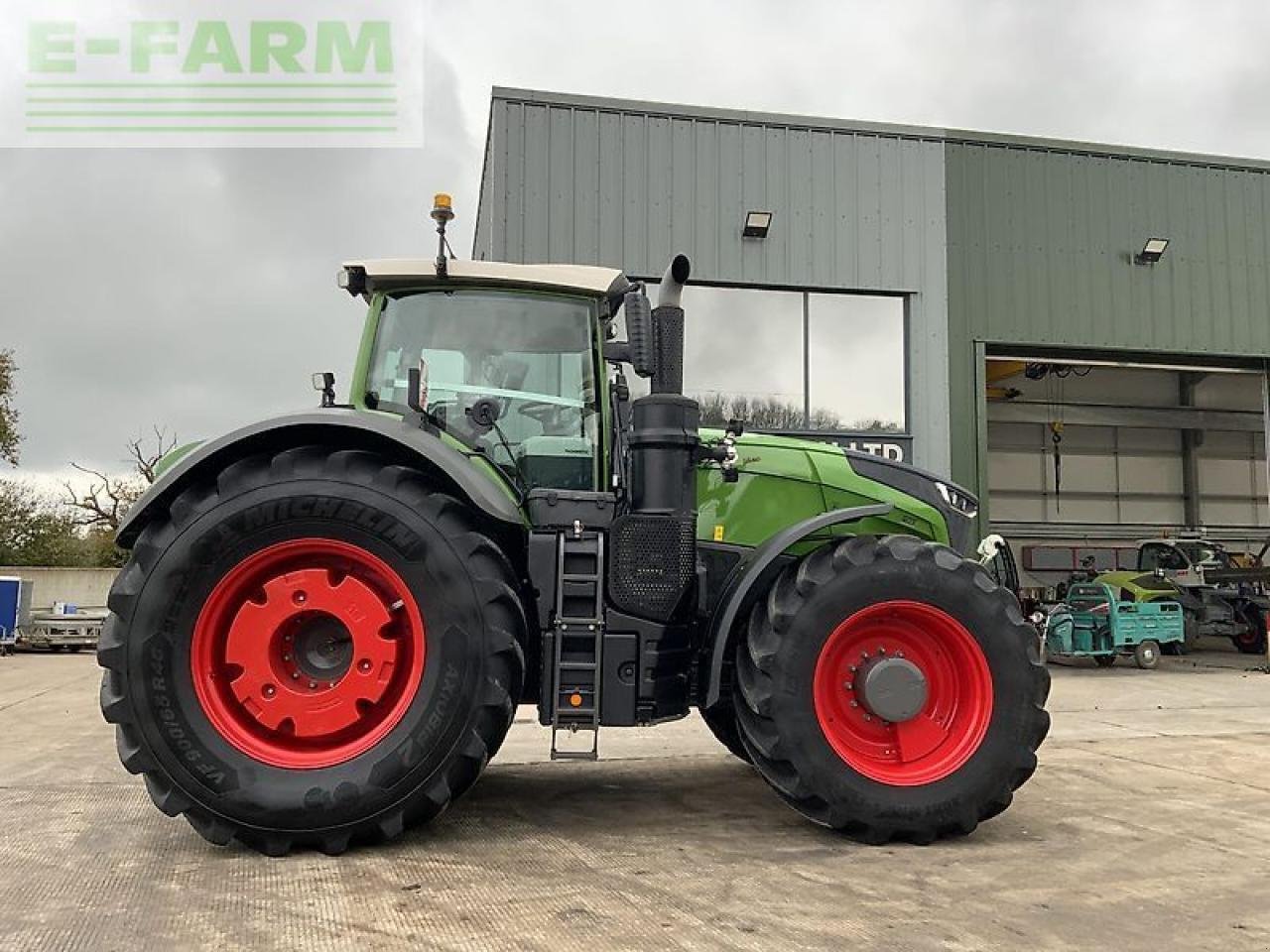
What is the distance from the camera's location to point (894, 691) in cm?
396

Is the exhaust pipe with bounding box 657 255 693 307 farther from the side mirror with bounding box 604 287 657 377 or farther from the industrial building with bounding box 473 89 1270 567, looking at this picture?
the industrial building with bounding box 473 89 1270 567

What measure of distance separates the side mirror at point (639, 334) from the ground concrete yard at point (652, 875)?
1.93 meters

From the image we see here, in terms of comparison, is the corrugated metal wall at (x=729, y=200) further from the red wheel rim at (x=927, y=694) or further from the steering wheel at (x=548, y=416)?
the red wheel rim at (x=927, y=694)

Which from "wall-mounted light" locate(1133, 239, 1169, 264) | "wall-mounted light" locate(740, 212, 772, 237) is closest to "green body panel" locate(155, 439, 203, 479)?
"wall-mounted light" locate(740, 212, 772, 237)

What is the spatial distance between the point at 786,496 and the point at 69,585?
978 inches

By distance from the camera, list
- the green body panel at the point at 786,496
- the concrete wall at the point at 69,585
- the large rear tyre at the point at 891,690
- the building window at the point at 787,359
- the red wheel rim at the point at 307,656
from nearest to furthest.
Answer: the red wheel rim at the point at 307,656 → the large rear tyre at the point at 891,690 → the green body panel at the point at 786,496 → the building window at the point at 787,359 → the concrete wall at the point at 69,585

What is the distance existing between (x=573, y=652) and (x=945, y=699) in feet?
5.14

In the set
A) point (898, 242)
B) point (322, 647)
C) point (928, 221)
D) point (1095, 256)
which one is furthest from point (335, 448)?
point (1095, 256)

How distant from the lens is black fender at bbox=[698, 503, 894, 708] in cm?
398

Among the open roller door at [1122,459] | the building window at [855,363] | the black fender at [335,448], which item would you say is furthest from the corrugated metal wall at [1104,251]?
the black fender at [335,448]

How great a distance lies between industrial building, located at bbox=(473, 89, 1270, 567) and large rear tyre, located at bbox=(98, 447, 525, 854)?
8267 mm

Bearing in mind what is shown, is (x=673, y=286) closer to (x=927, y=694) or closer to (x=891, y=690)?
(x=891, y=690)

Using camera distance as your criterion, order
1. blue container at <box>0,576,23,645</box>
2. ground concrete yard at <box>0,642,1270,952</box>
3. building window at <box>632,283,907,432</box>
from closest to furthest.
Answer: ground concrete yard at <box>0,642,1270,952</box>, building window at <box>632,283,907,432</box>, blue container at <box>0,576,23,645</box>

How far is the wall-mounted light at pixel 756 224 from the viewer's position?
12.1 m
